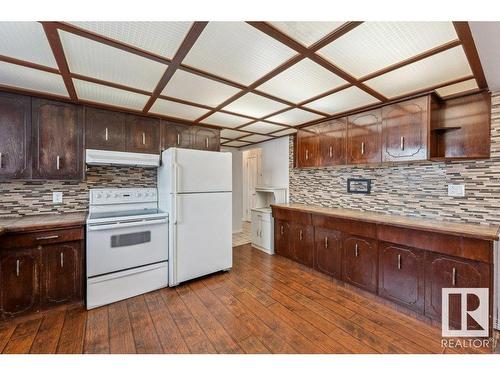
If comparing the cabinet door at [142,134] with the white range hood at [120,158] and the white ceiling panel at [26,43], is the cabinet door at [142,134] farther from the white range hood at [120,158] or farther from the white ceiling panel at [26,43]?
the white ceiling panel at [26,43]

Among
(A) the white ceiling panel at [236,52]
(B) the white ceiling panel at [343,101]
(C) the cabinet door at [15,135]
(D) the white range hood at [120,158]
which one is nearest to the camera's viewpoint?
(A) the white ceiling panel at [236,52]

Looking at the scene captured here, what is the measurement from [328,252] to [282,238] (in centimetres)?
91

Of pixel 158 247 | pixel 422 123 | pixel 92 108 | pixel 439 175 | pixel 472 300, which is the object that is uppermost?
pixel 92 108

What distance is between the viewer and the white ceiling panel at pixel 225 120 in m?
2.98

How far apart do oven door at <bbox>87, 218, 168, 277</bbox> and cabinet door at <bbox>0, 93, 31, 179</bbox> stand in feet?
3.15

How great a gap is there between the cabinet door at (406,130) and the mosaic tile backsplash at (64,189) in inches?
124

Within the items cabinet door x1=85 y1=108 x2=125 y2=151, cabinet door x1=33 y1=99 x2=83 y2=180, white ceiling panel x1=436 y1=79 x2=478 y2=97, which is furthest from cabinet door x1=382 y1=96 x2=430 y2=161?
cabinet door x1=33 y1=99 x2=83 y2=180

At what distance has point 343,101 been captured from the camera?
2.46 metres

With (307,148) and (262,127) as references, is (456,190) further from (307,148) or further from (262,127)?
(262,127)

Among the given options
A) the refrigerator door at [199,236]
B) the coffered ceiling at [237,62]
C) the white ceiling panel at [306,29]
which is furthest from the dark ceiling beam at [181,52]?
the refrigerator door at [199,236]
